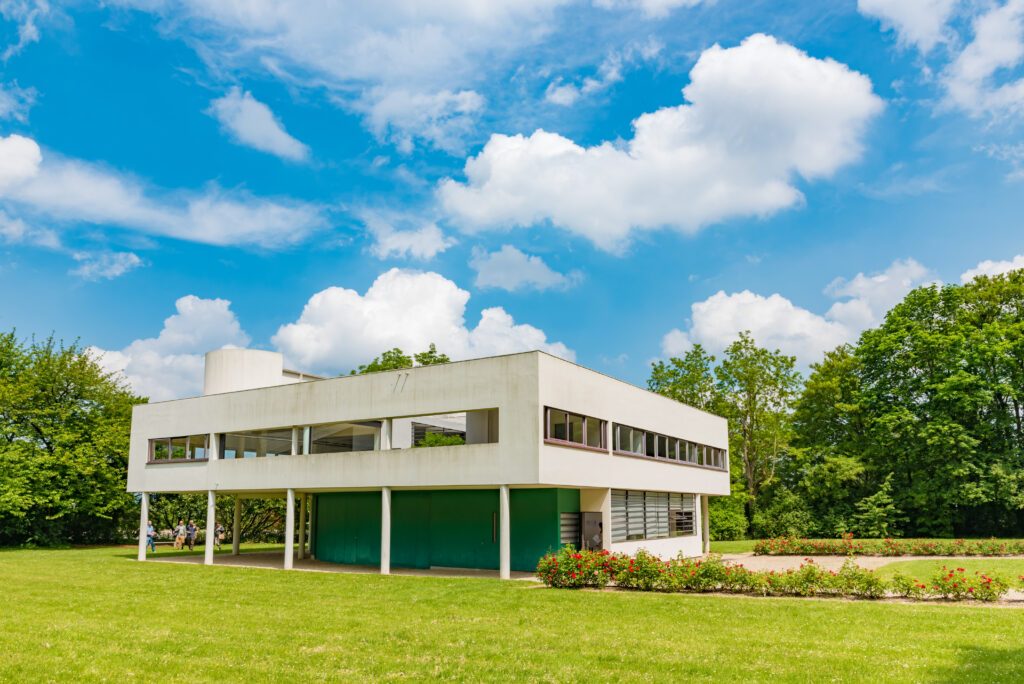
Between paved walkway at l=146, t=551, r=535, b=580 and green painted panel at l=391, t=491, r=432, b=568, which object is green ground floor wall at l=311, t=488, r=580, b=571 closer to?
green painted panel at l=391, t=491, r=432, b=568

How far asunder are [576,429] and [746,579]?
25.2 feet

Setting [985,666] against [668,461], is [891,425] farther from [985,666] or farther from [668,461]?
[985,666]

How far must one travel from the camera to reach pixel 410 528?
27.5 metres

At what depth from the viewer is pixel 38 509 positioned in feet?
136

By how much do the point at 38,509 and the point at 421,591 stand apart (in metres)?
31.5

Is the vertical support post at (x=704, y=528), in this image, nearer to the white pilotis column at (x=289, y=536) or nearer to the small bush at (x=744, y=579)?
the small bush at (x=744, y=579)

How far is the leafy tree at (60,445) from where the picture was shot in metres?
40.0

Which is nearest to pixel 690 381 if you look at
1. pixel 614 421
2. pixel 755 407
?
pixel 755 407

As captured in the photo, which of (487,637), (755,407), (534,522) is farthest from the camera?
(755,407)

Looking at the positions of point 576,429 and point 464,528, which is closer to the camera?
point 576,429

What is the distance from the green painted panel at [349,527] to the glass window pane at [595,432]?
8.38 meters

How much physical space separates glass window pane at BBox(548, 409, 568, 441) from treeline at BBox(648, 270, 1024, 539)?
27534 millimetres

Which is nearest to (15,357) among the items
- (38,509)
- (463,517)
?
(38,509)

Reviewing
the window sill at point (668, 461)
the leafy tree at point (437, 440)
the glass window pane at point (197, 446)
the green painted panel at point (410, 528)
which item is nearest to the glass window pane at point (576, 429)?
the window sill at point (668, 461)
